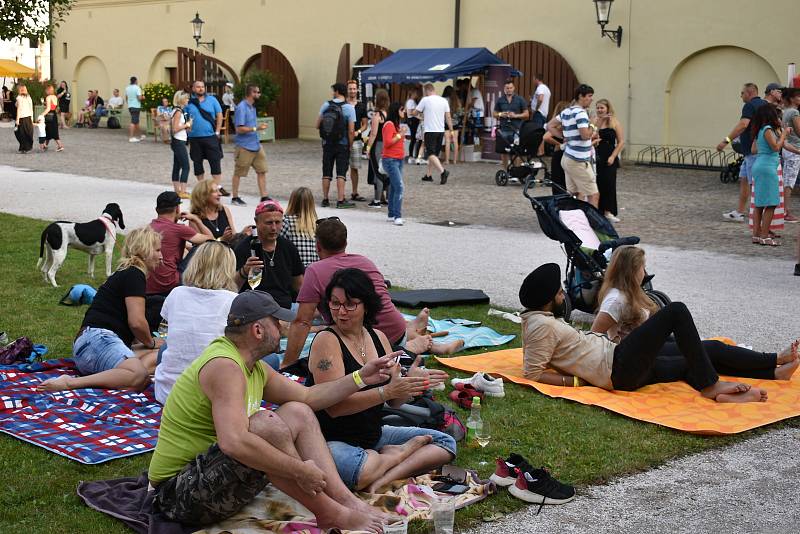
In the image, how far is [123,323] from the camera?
22.3 ft

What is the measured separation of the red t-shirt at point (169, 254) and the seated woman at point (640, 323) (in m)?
3.13

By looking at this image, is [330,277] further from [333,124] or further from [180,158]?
[180,158]

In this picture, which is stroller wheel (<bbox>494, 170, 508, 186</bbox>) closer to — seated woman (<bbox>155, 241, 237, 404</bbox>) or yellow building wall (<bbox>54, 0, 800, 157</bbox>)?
yellow building wall (<bbox>54, 0, 800, 157</bbox>)

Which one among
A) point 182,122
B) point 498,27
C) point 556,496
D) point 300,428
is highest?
point 498,27

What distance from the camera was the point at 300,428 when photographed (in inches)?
175

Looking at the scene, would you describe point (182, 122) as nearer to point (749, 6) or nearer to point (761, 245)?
point (761, 245)

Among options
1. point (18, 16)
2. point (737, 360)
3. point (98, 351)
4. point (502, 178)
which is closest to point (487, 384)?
point (737, 360)

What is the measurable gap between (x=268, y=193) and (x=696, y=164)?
979cm

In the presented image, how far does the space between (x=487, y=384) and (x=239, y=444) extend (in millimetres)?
2684

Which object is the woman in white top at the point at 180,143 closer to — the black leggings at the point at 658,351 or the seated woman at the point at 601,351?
the seated woman at the point at 601,351

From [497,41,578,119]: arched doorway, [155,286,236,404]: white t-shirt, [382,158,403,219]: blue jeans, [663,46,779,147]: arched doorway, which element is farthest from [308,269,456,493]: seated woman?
[497,41,578,119]: arched doorway

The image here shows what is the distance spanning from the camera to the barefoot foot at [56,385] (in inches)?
248

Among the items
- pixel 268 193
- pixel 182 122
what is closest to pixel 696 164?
pixel 268 193

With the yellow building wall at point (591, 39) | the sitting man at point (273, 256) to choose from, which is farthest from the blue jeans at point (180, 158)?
the yellow building wall at point (591, 39)
